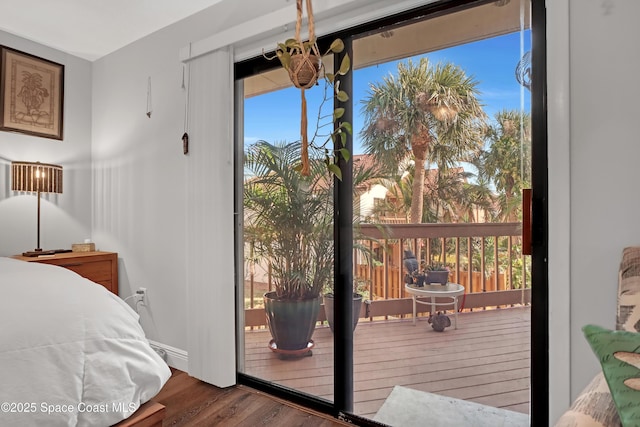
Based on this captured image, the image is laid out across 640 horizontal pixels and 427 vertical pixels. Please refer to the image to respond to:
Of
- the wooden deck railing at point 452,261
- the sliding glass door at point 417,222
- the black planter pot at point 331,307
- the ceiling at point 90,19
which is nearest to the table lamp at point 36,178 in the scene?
the ceiling at point 90,19

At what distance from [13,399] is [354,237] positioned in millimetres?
1440

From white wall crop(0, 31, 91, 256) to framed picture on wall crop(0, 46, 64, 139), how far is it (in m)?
0.05

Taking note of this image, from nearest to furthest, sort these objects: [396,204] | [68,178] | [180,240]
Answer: [396,204] < [180,240] < [68,178]

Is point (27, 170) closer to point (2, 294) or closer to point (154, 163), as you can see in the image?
point (154, 163)

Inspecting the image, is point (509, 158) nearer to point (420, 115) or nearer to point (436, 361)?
point (420, 115)

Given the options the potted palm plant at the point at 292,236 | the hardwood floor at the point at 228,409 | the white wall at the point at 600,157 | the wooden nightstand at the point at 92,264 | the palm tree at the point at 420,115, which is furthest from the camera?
the wooden nightstand at the point at 92,264

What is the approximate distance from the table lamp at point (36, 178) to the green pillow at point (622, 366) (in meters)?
3.12

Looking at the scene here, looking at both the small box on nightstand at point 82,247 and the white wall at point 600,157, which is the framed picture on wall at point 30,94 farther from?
the white wall at point 600,157

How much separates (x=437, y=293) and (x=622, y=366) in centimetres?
107

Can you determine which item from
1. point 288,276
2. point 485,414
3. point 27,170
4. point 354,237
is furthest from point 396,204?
point 27,170

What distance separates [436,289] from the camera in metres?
1.76

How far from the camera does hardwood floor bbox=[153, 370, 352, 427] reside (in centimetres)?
183

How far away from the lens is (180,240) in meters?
2.48

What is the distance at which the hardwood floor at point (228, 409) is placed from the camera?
5.99 feet
